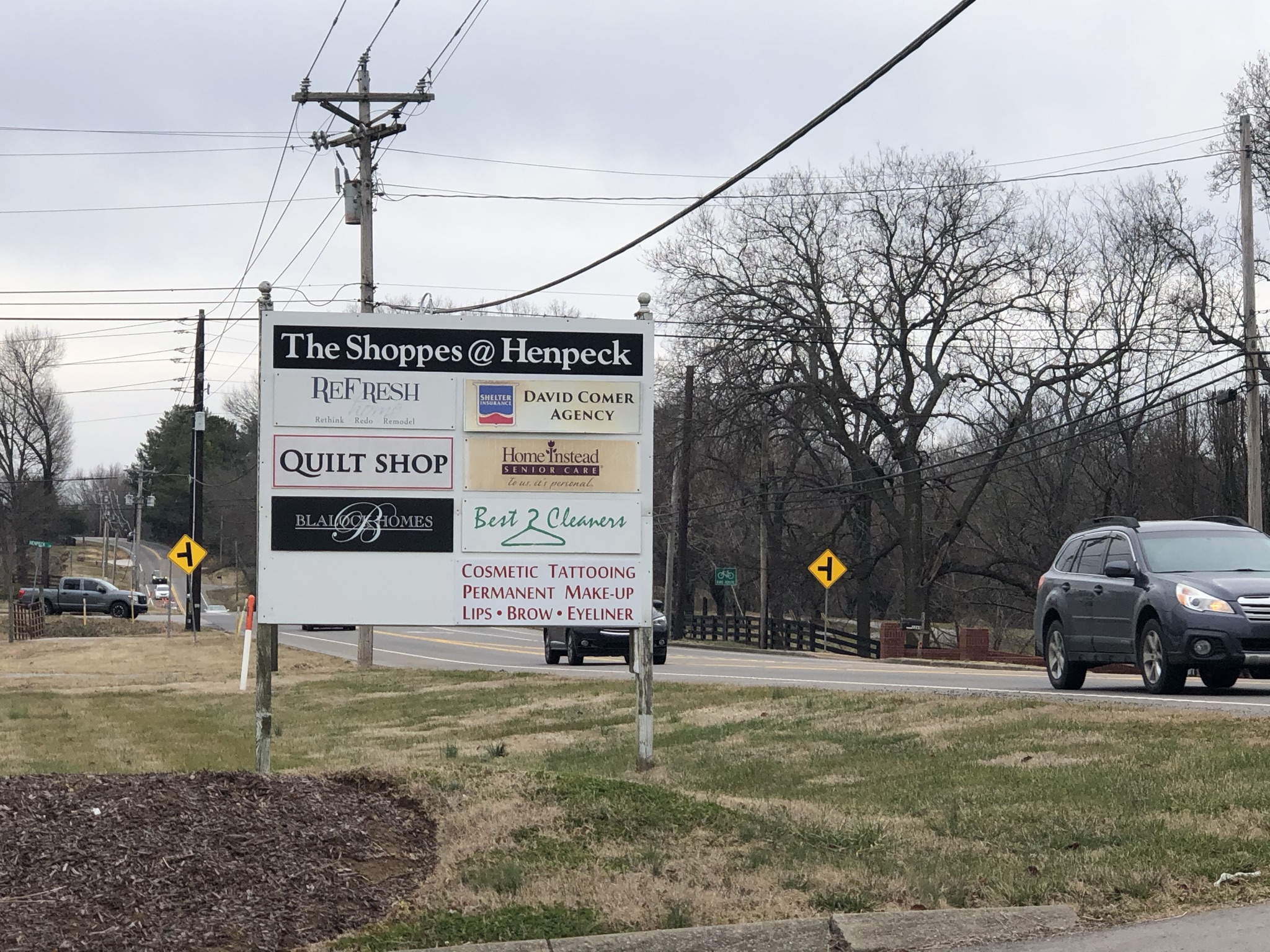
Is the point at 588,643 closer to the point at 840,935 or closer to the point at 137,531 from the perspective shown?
the point at 840,935

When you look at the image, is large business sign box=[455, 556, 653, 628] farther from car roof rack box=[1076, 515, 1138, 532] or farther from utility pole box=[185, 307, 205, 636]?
utility pole box=[185, 307, 205, 636]

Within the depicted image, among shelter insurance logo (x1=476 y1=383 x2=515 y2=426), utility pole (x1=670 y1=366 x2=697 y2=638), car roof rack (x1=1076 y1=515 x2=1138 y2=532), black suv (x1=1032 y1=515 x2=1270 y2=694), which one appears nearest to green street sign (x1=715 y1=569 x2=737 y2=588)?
utility pole (x1=670 y1=366 x2=697 y2=638)

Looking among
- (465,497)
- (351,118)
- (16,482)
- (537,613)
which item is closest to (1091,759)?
(537,613)

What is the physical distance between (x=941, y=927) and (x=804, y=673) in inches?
696

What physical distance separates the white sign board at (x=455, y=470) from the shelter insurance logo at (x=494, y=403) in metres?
0.01

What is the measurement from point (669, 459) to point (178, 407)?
9326 cm

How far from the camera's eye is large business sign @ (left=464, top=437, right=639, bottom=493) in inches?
407

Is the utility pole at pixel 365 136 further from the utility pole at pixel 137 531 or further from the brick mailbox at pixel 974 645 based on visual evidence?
the utility pole at pixel 137 531

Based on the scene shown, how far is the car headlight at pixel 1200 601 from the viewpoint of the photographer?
14.0m

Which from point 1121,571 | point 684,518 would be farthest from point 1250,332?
point 684,518

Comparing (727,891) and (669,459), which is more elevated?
(669,459)

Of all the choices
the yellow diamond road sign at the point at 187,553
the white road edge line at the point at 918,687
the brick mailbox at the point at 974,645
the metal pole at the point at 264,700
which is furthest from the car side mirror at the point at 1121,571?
the yellow diamond road sign at the point at 187,553

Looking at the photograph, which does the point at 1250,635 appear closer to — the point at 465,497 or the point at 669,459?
the point at 465,497

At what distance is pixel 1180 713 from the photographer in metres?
11.8
